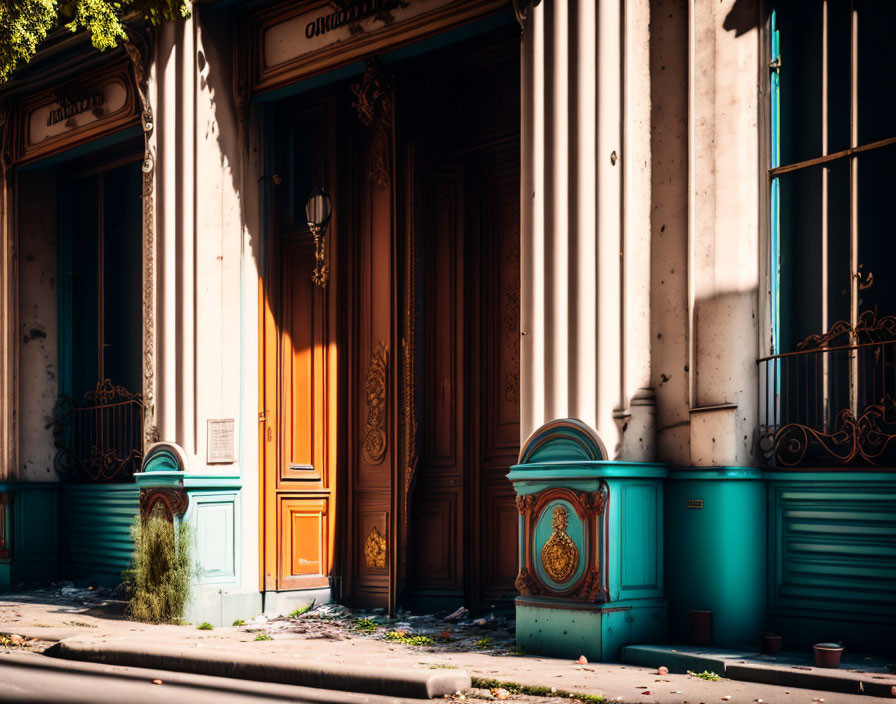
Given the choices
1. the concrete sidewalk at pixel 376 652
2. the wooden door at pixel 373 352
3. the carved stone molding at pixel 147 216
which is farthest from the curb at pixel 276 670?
the carved stone molding at pixel 147 216

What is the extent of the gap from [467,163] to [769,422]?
164 inches

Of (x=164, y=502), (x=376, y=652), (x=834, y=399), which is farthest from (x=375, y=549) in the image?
(x=834, y=399)

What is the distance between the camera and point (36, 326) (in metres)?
14.8

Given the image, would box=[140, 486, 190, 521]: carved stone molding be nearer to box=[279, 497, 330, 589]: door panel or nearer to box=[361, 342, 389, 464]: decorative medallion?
box=[279, 497, 330, 589]: door panel

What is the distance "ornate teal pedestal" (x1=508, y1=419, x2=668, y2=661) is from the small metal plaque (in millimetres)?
3625

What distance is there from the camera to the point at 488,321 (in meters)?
11.3

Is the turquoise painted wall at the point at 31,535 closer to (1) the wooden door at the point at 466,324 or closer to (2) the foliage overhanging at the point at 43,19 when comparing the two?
(1) the wooden door at the point at 466,324

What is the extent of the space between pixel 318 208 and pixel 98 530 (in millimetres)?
4918

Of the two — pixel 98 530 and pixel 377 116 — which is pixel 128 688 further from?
pixel 98 530

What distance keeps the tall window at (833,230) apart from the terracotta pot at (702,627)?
48.5 inches

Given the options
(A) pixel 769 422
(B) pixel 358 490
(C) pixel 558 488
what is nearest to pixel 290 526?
(B) pixel 358 490

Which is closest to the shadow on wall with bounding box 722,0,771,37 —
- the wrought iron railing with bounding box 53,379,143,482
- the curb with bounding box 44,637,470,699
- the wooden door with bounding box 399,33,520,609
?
the wooden door with bounding box 399,33,520,609

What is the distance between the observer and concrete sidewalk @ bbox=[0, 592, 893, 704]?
23.4 ft

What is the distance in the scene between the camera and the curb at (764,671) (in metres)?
6.98
